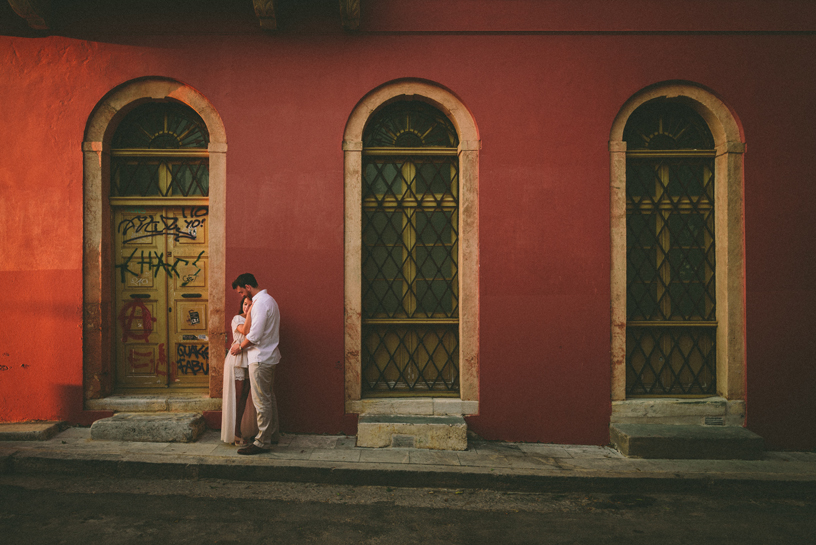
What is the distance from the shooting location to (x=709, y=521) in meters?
3.91

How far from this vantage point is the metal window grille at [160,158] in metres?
5.77

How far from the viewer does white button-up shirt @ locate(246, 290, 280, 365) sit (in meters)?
4.82

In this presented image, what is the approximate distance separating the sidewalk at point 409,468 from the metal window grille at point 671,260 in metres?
1.15

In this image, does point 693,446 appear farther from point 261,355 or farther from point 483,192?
point 261,355


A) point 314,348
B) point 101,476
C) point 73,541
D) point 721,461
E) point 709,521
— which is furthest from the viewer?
point 314,348

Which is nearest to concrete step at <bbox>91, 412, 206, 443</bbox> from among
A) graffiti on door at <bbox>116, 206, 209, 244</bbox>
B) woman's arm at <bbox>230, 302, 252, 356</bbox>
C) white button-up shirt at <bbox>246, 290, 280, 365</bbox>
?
woman's arm at <bbox>230, 302, 252, 356</bbox>

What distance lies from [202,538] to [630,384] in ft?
15.5

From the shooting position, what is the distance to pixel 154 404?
5504 mm

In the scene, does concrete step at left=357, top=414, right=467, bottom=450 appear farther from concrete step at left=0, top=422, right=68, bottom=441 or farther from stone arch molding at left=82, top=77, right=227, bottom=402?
concrete step at left=0, top=422, right=68, bottom=441

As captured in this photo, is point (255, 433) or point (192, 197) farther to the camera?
point (192, 197)

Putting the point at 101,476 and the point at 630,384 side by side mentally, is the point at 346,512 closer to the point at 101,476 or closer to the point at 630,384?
the point at 101,476

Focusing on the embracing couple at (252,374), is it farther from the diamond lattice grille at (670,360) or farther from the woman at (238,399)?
the diamond lattice grille at (670,360)

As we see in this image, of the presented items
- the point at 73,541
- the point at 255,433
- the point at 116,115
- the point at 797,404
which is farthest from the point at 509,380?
the point at 116,115

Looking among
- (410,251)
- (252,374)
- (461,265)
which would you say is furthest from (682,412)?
(252,374)
